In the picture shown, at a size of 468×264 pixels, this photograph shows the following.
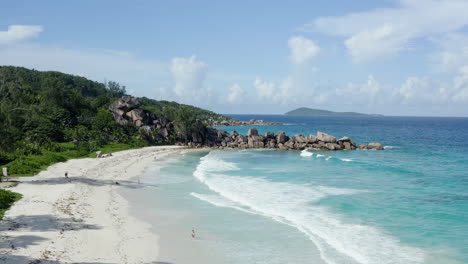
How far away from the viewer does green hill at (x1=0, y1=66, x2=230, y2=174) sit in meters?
33.6

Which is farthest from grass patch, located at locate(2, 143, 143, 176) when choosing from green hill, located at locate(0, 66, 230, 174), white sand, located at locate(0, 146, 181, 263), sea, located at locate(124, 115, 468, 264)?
sea, located at locate(124, 115, 468, 264)

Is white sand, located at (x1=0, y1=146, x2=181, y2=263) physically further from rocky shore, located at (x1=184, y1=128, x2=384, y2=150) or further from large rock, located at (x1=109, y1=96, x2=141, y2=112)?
large rock, located at (x1=109, y1=96, x2=141, y2=112)

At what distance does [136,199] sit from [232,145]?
6014cm

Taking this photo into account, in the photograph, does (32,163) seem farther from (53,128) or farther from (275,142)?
(275,142)

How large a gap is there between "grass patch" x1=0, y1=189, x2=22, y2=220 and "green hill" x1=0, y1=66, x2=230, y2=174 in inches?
273

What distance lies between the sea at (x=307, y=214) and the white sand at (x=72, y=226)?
4.96ft

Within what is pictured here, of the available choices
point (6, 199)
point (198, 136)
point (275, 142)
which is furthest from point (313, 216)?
point (198, 136)

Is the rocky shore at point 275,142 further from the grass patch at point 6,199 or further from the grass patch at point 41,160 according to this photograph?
the grass patch at point 6,199

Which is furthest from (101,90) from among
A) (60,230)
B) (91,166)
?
(60,230)

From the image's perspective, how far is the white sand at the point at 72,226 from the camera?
17656mm

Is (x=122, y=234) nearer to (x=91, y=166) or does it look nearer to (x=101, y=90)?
(x=91, y=166)

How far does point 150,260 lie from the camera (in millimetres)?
18078

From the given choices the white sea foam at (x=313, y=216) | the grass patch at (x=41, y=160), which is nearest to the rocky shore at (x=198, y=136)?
the grass patch at (x=41, y=160)

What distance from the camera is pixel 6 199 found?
1006 inches
